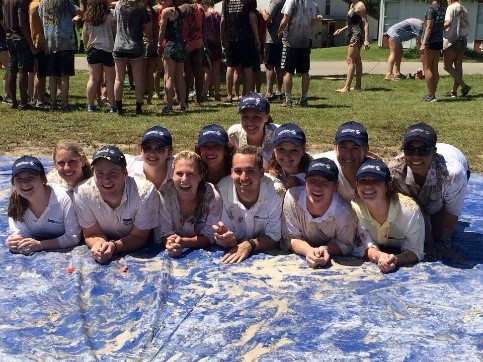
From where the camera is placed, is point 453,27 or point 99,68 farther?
point 453,27

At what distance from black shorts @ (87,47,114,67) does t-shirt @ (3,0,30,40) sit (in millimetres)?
1155

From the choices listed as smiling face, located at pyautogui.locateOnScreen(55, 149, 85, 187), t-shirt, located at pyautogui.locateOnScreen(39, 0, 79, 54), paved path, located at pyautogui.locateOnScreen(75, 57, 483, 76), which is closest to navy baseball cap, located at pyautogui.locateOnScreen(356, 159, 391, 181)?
smiling face, located at pyautogui.locateOnScreen(55, 149, 85, 187)

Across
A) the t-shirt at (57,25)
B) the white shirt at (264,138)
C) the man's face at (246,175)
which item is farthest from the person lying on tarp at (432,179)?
the t-shirt at (57,25)

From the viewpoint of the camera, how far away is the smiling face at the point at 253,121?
541 centimetres

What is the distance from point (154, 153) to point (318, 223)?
4.30 ft

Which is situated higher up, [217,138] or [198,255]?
[217,138]

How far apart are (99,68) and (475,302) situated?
296 inches

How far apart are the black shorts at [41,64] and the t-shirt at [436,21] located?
6.46 metres

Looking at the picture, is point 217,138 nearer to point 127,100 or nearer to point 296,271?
point 296,271

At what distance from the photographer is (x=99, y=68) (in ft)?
33.2

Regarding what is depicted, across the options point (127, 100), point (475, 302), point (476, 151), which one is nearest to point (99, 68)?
point (127, 100)

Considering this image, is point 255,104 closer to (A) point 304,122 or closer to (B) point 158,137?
(B) point 158,137

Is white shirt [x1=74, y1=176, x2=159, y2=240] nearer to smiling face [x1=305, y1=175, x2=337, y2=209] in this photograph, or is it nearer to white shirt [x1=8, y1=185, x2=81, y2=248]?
white shirt [x1=8, y1=185, x2=81, y2=248]

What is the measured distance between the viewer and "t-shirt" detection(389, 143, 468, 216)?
4.55 meters
